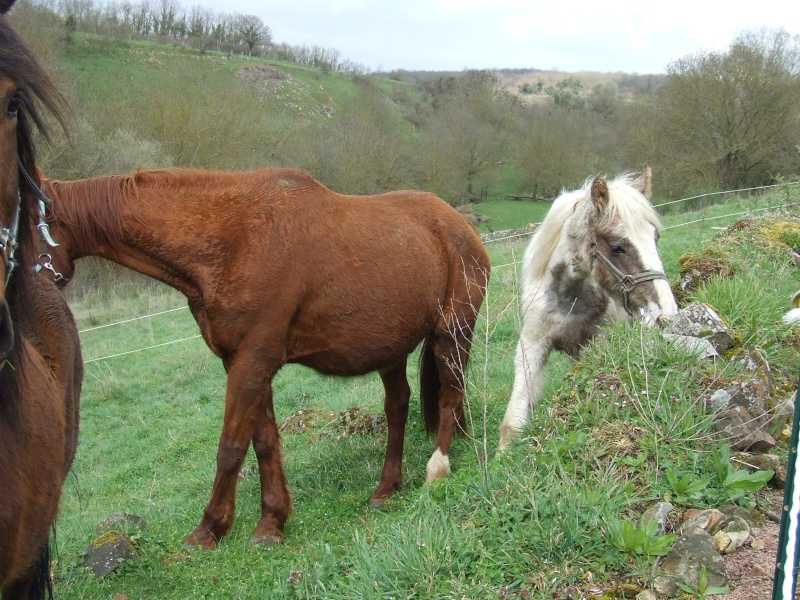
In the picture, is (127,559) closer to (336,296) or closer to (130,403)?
(336,296)

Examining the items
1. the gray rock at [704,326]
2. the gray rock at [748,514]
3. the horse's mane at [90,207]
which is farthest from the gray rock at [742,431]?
the horse's mane at [90,207]

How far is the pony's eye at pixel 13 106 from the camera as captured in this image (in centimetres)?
194

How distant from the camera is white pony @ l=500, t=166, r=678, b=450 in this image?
402 cm

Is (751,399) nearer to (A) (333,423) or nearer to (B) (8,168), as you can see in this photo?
(B) (8,168)

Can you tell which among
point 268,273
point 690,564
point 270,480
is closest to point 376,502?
point 270,480

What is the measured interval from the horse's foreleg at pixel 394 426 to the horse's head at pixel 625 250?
1.77 m

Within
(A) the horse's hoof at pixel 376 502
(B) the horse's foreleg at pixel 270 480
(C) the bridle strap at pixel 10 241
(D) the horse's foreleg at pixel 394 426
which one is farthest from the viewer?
(D) the horse's foreleg at pixel 394 426

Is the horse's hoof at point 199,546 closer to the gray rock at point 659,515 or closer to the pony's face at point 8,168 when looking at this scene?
the pony's face at point 8,168

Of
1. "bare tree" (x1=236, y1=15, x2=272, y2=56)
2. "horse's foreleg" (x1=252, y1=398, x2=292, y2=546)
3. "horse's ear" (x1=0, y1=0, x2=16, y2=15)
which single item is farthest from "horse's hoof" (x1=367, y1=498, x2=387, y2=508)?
"bare tree" (x1=236, y1=15, x2=272, y2=56)

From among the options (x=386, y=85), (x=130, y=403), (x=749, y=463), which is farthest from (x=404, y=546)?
(x=386, y=85)

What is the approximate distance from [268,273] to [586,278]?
7.46 ft

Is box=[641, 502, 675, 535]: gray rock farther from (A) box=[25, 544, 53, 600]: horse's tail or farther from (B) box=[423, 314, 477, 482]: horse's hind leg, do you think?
(A) box=[25, 544, 53, 600]: horse's tail

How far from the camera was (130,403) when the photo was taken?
391 inches

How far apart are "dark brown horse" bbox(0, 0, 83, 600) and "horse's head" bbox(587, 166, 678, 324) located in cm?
326
